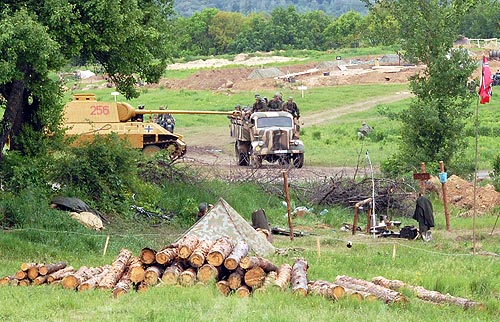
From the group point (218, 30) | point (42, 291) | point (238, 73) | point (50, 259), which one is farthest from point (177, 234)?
point (218, 30)

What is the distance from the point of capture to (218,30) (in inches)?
5276

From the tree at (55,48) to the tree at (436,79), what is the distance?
11624mm

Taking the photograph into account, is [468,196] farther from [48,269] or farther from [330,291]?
[48,269]

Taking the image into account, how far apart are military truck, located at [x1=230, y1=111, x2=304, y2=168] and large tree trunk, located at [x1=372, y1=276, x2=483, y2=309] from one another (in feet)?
70.8

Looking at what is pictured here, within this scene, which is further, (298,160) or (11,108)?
(298,160)

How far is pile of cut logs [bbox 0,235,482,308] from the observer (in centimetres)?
1446

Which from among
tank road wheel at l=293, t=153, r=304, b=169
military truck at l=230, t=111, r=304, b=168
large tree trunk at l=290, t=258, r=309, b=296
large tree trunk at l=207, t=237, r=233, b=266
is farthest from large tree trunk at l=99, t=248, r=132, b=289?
tank road wheel at l=293, t=153, r=304, b=169

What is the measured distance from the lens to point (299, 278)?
15.0 m

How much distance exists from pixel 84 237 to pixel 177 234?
3.04m

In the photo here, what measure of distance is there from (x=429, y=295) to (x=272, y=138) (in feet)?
76.4

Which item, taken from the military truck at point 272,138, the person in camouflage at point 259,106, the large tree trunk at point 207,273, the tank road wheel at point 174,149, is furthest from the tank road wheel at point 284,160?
the large tree trunk at point 207,273

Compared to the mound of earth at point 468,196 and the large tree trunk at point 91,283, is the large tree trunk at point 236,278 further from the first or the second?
the mound of earth at point 468,196

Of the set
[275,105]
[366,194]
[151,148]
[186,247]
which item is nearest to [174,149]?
[151,148]

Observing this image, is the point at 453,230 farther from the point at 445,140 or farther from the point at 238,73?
the point at 238,73
